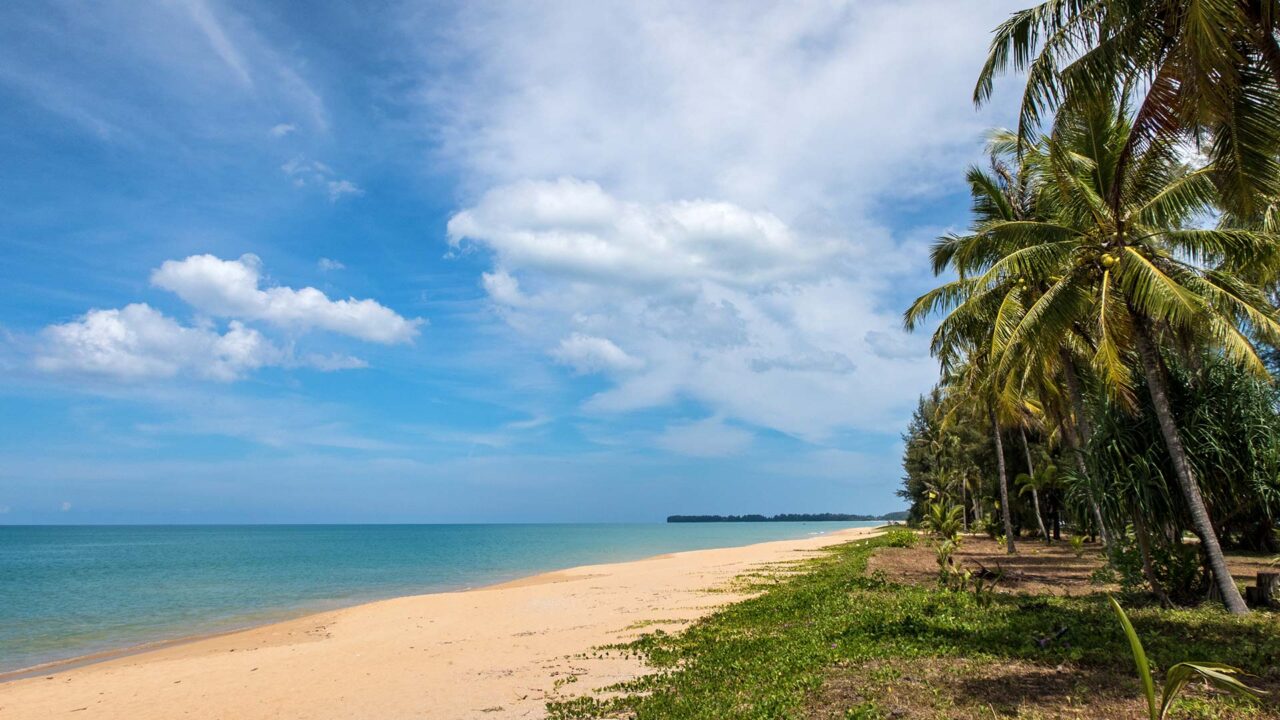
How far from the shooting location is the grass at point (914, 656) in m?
6.52

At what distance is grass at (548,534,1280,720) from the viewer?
21.4 ft

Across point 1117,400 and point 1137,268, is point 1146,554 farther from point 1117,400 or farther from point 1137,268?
point 1137,268

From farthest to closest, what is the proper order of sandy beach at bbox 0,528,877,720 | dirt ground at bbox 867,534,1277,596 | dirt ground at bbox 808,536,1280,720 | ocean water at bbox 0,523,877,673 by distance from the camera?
ocean water at bbox 0,523,877,673
dirt ground at bbox 867,534,1277,596
sandy beach at bbox 0,528,877,720
dirt ground at bbox 808,536,1280,720

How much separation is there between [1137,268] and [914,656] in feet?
23.0

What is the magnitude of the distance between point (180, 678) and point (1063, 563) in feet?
71.5

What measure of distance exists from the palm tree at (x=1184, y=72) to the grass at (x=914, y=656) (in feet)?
16.9

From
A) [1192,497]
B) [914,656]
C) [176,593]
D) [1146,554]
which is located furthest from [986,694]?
[176,593]

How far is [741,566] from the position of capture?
1182 inches

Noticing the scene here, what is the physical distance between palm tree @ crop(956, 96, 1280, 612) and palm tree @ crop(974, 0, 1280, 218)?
1.02 m

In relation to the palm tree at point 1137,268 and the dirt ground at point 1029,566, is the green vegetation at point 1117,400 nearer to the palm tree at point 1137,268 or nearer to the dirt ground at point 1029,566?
the palm tree at point 1137,268

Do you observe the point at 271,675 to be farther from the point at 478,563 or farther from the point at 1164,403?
the point at 478,563

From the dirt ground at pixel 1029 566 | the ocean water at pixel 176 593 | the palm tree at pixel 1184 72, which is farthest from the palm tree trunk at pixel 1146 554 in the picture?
the ocean water at pixel 176 593

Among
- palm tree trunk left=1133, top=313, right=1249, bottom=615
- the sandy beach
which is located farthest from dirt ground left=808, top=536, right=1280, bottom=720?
palm tree trunk left=1133, top=313, right=1249, bottom=615

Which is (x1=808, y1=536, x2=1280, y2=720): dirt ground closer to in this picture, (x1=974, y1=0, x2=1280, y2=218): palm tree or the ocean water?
(x1=974, y1=0, x2=1280, y2=218): palm tree
